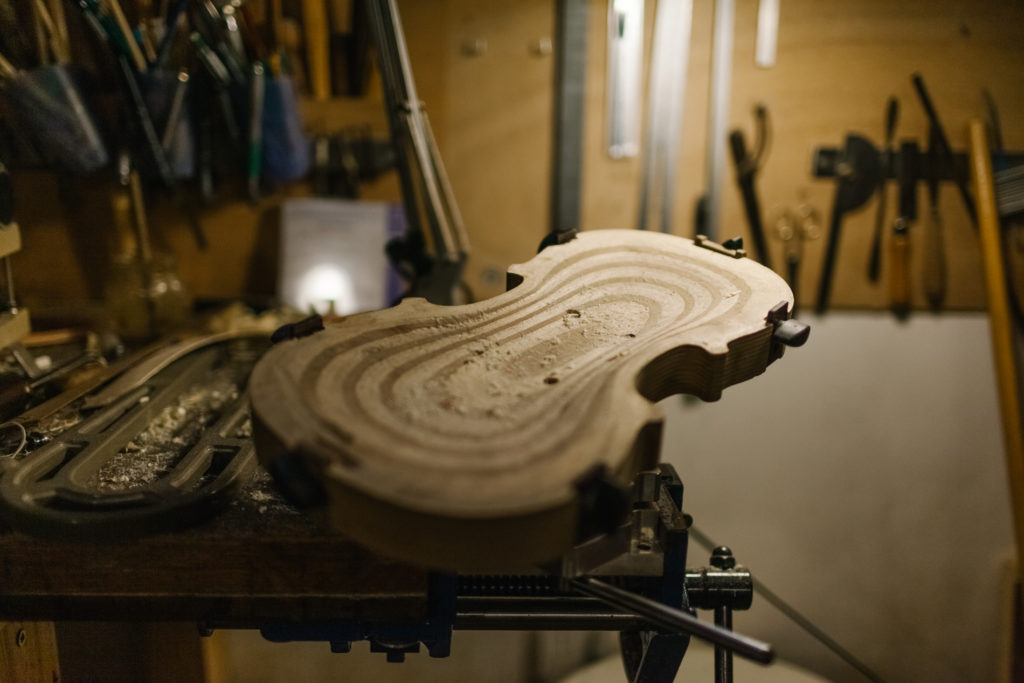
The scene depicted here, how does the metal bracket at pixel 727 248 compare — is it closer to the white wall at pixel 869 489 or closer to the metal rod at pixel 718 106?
the metal rod at pixel 718 106

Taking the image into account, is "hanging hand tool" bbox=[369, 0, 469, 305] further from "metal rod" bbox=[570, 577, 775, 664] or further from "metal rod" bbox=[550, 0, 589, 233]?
"metal rod" bbox=[570, 577, 775, 664]

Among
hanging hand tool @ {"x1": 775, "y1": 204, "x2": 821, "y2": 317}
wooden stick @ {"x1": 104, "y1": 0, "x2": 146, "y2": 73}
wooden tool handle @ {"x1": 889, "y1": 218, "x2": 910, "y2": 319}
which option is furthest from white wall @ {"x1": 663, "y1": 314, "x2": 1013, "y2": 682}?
wooden stick @ {"x1": 104, "y1": 0, "x2": 146, "y2": 73}

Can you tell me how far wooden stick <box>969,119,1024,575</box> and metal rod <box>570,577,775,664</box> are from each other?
1.45 m

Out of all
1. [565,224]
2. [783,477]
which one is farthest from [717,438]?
[565,224]

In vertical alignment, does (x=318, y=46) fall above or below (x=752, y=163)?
above

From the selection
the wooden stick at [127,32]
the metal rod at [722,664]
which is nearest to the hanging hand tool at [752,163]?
the metal rod at [722,664]

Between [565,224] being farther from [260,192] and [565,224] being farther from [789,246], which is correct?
[260,192]

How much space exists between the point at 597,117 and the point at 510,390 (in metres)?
1.31

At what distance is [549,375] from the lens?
0.71 metres

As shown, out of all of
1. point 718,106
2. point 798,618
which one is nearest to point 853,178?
point 718,106

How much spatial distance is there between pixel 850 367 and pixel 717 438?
0.39m

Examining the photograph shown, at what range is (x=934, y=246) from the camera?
6.21 ft

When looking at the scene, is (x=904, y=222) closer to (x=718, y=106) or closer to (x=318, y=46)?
(x=718, y=106)

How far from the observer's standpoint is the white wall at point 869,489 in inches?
77.7
